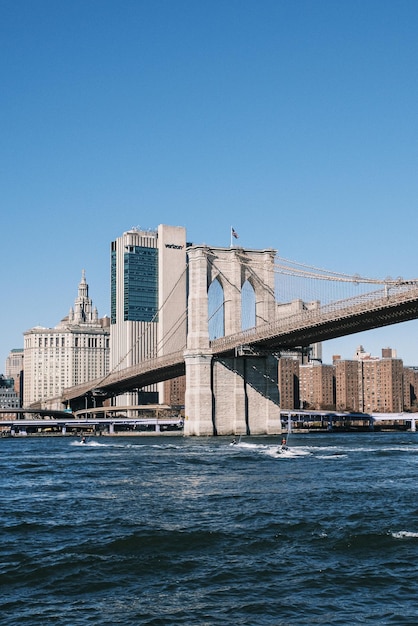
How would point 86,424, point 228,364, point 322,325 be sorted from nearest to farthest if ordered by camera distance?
1. point 322,325
2. point 228,364
3. point 86,424

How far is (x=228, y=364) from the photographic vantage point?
101 metres

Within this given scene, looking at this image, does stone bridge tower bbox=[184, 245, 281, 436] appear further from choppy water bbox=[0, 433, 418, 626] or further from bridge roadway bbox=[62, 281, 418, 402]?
choppy water bbox=[0, 433, 418, 626]

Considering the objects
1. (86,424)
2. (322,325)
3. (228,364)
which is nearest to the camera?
(322,325)

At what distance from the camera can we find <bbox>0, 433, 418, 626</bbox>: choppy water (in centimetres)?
1891

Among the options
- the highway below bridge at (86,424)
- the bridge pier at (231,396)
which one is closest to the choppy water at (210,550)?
the bridge pier at (231,396)

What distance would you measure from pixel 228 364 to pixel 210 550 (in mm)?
75978

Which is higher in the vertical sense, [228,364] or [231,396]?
[228,364]

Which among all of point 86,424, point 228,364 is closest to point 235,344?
point 228,364

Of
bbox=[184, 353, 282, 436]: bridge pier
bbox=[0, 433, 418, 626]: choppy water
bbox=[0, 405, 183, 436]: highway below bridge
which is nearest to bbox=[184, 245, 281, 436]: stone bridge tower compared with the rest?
bbox=[184, 353, 282, 436]: bridge pier

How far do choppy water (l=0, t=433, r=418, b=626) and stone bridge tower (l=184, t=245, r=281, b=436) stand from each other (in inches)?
2028

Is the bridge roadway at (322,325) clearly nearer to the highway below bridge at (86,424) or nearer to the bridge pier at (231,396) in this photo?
the bridge pier at (231,396)

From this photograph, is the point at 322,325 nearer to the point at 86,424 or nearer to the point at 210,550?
the point at 210,550

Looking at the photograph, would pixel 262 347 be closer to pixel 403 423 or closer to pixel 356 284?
pixel 356 284

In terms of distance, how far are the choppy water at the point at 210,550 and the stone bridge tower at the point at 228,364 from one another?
5151cm
